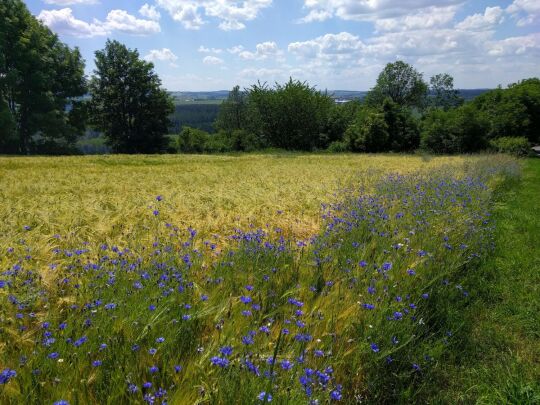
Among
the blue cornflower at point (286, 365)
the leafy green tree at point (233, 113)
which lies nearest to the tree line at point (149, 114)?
the leafy green tree at point (233, 113)

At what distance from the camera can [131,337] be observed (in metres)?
2.46

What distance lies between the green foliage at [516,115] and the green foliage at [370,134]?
1049 cm

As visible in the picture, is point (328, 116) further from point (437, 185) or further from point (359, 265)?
point (359, 265)

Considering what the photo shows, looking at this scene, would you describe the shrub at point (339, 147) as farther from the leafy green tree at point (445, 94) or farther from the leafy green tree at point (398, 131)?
the leafy green tree at point (445, 94)

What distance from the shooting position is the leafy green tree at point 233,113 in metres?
85.9

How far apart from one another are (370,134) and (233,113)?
52294 millimetres

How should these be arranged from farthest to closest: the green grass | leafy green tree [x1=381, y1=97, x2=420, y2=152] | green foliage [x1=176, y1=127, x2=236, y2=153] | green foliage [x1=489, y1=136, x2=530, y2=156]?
green foliage [x1=176, y1=127, x2=236, y2=153] → leafy green tree [x1=381, y1=97, x2=420, y2=152] → green foliage [x1=489, y1=136, x2=530, y2=156] → the green grass

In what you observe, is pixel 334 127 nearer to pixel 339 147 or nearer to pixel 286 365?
pixel 339 147

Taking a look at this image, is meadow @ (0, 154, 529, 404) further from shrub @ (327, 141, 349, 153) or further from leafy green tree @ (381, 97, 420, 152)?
shrub @ (327, 141, 349, 153)

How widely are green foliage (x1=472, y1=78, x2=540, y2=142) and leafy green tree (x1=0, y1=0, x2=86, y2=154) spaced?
43.4 meters

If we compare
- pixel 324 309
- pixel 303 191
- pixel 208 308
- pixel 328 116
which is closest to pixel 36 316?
pixel 208 308

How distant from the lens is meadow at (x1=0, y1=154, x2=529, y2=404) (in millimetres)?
2180

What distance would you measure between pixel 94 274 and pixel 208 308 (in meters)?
1.04

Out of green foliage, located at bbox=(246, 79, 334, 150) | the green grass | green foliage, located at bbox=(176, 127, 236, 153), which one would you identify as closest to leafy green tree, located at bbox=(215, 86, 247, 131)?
green foliage, located at bbox=(176, 127, 236, 153)
